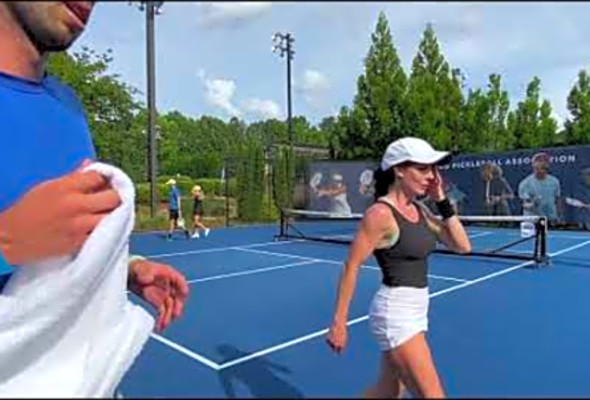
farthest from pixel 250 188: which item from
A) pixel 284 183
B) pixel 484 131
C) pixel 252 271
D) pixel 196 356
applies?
pixel 196 356

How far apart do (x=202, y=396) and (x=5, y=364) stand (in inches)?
16.1

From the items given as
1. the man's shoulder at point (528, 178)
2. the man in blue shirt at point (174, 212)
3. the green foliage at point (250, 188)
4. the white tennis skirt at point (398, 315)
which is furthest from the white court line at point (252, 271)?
the man's shoulder at point (528, 178)

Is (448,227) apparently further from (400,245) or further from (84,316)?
(84,316)

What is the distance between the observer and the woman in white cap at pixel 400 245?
99.1 inches

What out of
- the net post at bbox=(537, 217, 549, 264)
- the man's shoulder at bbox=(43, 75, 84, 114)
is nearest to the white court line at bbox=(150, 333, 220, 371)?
the man's shoulder at bbox=(43, 75, 84, 114)

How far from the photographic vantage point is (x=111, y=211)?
2.47 ft

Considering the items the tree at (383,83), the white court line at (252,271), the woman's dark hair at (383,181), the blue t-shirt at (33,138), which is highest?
the tree at (383,83)

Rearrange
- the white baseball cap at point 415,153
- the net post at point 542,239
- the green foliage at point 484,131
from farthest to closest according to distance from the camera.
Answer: the green foliage at point 484,131 → the net post at point 542,239 → the white baseball cap at point 415,153

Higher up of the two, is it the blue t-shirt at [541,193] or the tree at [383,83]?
the tree at [383,83]

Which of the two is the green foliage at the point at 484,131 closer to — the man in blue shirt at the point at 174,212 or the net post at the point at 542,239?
the net post at the point at 542,239

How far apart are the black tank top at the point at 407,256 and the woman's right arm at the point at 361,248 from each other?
0.10 meters

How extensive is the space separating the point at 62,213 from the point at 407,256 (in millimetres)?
2313

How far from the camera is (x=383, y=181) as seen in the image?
2.78 m

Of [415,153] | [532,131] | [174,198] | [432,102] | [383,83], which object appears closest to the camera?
[415,153]
